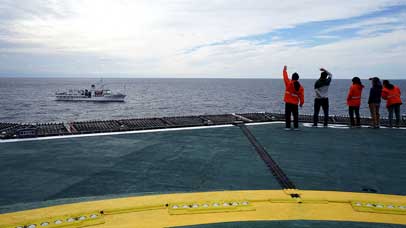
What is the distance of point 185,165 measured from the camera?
5133mm

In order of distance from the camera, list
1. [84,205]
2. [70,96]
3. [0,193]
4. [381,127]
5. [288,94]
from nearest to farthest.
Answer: [84,205]
[0,193]
[288,94]
[381,127]
[70,96]

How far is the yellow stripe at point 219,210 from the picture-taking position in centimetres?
312

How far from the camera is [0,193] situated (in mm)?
3895

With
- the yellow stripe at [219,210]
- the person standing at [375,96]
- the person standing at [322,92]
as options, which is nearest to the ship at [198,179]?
the yellow stripe at [219,210]

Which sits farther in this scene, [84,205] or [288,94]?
[288,94]

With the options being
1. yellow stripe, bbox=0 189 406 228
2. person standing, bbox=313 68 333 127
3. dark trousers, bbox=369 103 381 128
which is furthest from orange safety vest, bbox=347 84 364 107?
yellow stripe, bbox=0 189 406 228

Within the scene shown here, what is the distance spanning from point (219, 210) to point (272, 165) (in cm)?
211

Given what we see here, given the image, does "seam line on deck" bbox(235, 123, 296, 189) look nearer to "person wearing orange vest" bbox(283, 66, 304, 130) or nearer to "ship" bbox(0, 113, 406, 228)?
"ship" bbox(0, 113, 406, 228)

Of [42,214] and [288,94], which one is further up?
[288,94]

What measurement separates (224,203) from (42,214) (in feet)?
6.58

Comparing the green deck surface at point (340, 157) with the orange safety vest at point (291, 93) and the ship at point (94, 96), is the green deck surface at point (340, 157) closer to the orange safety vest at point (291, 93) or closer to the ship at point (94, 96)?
the orange safety vest at point (291, 93)

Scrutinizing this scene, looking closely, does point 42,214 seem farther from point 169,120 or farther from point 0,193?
point 169,120

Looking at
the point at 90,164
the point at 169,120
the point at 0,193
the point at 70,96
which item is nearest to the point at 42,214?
the point at 0,193

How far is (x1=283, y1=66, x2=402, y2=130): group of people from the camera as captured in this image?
9012mm
